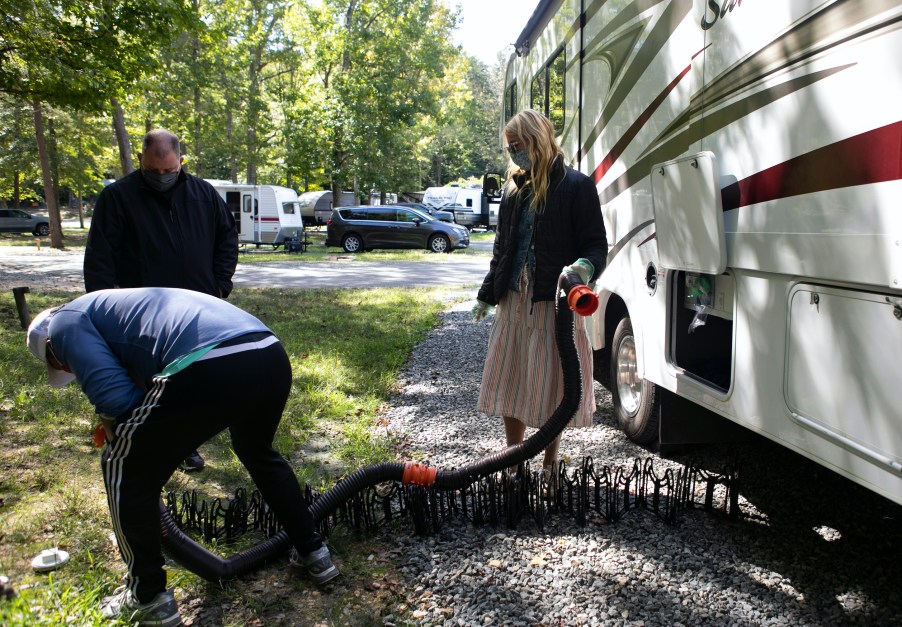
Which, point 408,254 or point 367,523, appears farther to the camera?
point 408,254

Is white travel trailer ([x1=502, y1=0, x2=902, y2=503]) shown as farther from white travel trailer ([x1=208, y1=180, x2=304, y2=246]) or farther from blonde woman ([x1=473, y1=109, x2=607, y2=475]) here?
white travel trailer ([x1=208, y1=180, x2=304, y2=246])

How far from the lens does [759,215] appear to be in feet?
8.70

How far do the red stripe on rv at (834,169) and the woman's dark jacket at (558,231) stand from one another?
0.65 meters

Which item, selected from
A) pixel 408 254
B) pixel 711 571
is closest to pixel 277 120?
pixel 408 254

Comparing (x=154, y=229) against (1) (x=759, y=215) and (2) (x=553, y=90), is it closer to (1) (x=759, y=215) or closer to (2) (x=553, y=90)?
(1) (x=759, y=215)

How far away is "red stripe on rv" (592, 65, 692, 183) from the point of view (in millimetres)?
3402

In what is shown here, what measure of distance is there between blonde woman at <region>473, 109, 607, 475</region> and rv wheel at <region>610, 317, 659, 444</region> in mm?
739

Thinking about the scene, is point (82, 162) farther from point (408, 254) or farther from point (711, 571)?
point (711, 571)

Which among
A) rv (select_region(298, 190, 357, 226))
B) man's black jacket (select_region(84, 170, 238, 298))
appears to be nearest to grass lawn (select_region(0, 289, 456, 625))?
man's black jacket (select_region(84, 170, 238, 298))

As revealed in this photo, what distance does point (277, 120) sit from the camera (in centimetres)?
3055

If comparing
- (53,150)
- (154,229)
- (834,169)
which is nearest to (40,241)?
(53,150)

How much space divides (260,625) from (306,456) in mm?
1774

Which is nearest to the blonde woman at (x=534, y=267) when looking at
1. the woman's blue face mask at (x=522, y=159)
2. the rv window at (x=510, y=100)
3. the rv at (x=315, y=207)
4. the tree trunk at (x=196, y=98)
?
the woman's blue face mask at (x=522, y=159)

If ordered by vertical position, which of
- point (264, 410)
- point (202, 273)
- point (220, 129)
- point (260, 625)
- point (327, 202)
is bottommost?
point (260, 625)
